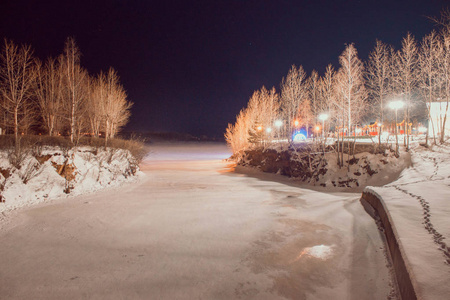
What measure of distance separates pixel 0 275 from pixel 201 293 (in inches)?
117

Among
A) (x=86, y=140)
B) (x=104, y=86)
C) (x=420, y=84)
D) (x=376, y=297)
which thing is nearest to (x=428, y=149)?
(x=420, y=84)

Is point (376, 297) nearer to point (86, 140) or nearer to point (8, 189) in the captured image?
point (8, 189)

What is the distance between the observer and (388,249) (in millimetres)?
4281

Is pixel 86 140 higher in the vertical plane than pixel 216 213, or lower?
higher

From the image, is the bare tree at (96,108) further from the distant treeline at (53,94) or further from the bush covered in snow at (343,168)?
the bush covered in snow at (343,168)

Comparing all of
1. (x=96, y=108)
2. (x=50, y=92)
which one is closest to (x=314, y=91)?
(x=96, y=108)

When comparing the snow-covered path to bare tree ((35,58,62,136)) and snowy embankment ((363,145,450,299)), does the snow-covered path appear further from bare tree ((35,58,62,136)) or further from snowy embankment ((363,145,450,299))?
bare tree ((35,58,62,136))

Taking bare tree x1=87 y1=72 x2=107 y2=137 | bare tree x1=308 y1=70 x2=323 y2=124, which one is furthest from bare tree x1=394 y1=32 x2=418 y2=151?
bare tree x1=87 y1=72 x2=107 y2=137

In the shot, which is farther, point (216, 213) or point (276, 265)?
point (216, 213)

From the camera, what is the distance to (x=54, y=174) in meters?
9.06

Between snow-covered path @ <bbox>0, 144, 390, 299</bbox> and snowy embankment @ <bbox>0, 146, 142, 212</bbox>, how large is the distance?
33.4 inches

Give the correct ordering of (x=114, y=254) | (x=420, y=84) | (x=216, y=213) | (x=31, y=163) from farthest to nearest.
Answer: (x=420, y=84) < (x=31, y=163) < (x=216, y=213) < (x=114, y=254)

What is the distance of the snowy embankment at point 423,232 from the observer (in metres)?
2.56

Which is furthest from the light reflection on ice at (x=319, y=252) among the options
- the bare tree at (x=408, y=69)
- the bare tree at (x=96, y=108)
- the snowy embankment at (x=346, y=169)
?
the bare tree at (x=96, y=108)
